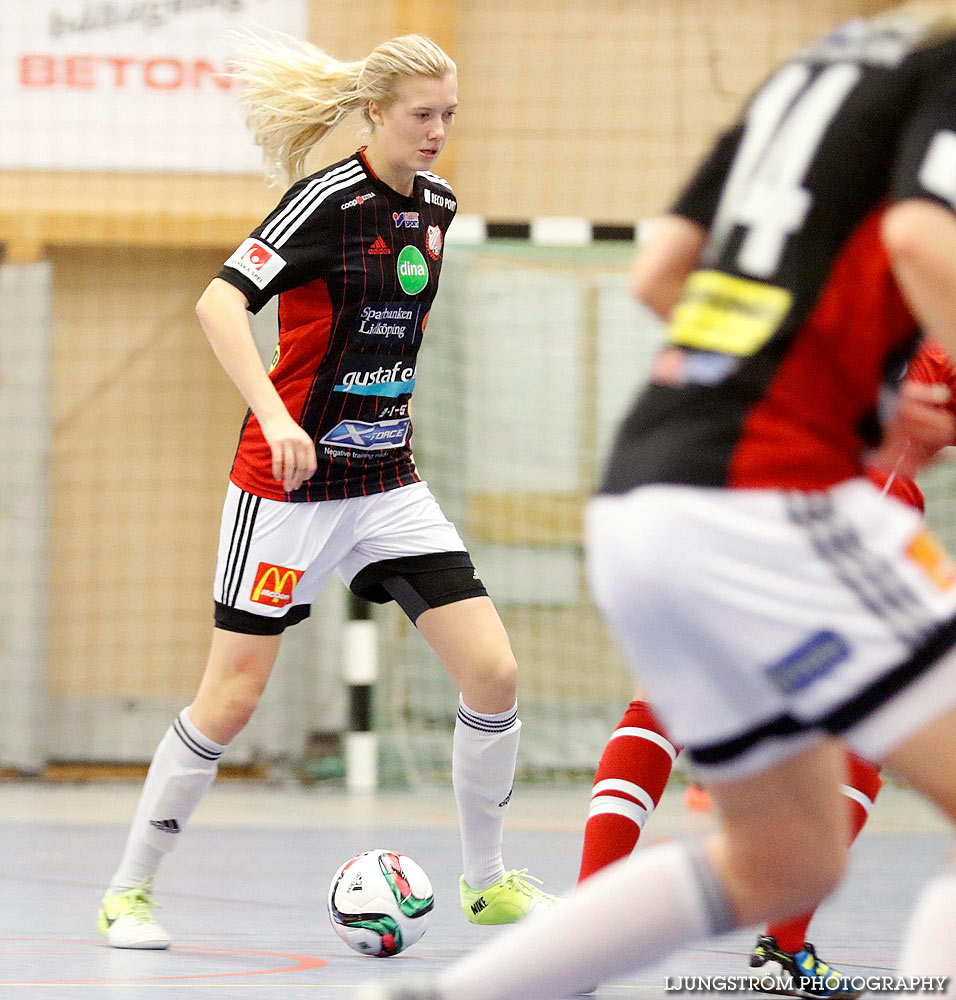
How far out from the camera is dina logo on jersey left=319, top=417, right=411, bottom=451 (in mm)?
3678

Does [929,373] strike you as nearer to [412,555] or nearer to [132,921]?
[412,555]

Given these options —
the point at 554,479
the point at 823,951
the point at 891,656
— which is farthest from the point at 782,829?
the point at 554,479

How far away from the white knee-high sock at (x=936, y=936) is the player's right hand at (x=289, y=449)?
1.66 m

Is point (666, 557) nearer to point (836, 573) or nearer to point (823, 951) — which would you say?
point (836, 573)

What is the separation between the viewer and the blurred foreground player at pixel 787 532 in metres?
1.69


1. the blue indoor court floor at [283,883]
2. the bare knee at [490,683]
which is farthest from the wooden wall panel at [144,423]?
the bare knee at [490,683]

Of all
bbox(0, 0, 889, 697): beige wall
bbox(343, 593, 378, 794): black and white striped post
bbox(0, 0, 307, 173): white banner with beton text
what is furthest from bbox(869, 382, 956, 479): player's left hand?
bbox(0, 0, 307, 173): white banner with beton text

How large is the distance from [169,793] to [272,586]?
51cm

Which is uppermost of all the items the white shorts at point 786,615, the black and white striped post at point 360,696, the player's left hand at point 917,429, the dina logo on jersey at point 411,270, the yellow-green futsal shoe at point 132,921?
the player's left hand at point 917,429

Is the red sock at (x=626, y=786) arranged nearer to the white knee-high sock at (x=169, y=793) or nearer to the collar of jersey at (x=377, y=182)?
the white knee-high sock at (x=169, y=793)

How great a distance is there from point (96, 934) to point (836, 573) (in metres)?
2.57

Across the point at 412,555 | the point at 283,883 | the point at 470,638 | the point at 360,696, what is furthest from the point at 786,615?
the point at 360,696

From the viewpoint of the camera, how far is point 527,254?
8102 millimetres

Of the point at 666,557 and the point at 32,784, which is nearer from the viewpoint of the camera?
the point at 666,557
